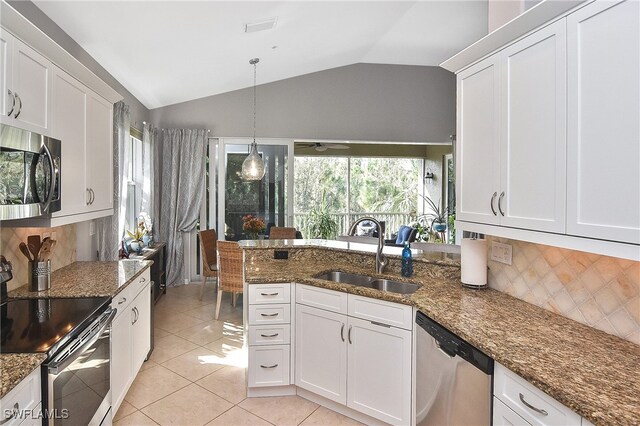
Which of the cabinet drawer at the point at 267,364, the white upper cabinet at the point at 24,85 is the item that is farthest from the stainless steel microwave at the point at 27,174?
the cabinet drawer at the point at 267,364

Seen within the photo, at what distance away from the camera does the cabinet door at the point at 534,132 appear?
1.50 metres

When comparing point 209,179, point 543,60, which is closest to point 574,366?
point 543,60

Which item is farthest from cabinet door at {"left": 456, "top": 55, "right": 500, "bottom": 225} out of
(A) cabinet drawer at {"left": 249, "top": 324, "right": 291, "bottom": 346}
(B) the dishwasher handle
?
(A) cabinet drawer at {"left": 249, "top": 324, "right": 291, "bottom": 346}

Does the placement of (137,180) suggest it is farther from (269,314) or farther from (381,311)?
(381,311)

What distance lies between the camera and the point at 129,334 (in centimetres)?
257

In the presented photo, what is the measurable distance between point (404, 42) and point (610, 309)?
467 cm

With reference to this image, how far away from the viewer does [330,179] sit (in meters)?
8.23

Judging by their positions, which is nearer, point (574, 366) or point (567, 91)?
point (574, 366)

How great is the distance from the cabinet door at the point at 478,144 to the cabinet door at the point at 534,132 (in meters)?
0.06

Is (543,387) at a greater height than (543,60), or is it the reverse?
(543,60)

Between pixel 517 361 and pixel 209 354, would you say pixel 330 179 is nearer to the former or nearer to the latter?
pixel 209 354

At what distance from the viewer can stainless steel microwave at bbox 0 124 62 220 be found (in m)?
1.66

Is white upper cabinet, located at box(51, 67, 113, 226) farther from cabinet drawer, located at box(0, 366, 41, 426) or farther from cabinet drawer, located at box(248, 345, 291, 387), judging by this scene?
cabinet drawer, located at box(248, 345, 291, 387)

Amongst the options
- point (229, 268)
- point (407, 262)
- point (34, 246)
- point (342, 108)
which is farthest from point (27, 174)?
point (342, 108)
